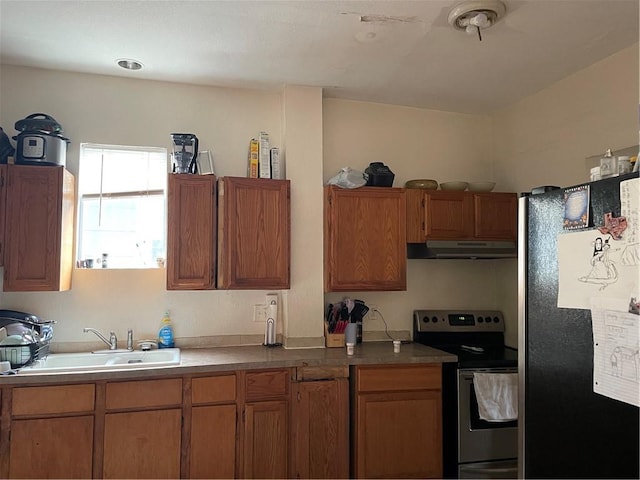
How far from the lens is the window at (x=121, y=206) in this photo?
3.01 meters

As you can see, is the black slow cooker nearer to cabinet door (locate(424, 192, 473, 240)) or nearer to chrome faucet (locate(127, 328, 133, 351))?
chrome faucet (locate(127, 328, 133, 351))

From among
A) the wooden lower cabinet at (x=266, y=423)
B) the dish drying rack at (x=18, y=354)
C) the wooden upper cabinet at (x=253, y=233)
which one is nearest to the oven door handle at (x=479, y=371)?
the wooden lower cabinet at (x=266, y=423)

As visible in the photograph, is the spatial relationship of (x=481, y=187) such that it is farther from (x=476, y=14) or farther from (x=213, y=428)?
(x=213, y=428)

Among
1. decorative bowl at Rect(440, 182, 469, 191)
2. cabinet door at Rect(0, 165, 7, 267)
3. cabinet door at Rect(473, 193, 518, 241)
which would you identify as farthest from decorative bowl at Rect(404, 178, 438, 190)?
cabinet door at Rect(0, 165, 7, 267)

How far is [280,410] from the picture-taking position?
8.71 feet

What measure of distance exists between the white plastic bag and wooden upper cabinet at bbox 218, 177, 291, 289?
13.8 inches

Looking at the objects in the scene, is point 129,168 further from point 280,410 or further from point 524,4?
point 524,4

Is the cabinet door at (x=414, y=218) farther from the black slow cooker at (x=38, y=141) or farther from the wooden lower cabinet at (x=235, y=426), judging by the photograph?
the black slow cooker at (x=38, y=141)

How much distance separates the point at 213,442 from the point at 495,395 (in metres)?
1.70

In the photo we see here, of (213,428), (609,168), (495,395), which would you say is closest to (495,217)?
(495,395)

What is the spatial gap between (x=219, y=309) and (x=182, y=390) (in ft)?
2.39

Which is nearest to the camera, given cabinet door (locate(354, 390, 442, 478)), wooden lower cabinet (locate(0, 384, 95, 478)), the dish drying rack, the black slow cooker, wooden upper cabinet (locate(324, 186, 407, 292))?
wooden lower cabinet (locate(0, 384, 95, 478))

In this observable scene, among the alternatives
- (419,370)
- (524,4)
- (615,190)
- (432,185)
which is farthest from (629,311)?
(432,185)

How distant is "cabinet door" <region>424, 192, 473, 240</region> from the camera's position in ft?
10.5
